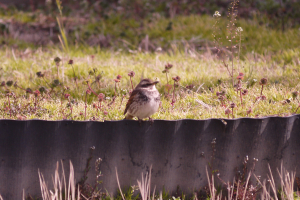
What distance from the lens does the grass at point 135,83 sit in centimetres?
500

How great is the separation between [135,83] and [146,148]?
2.52 m

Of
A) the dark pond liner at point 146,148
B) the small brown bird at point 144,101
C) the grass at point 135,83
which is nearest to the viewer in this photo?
the dark pond liner at point 146,148

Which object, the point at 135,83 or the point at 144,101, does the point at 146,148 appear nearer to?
the point at 144,101

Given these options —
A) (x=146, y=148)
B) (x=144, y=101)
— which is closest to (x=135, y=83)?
(x=144, y=101)

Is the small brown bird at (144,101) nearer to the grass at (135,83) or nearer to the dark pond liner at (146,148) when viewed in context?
the dark pond liner at (146,148)

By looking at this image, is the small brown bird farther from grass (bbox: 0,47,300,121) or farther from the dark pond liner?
grass (bbox: 0,47,300,121)

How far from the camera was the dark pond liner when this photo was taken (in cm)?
396

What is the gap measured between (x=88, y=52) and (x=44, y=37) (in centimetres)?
269

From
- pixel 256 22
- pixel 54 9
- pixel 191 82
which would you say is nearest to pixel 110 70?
pixel 191 82

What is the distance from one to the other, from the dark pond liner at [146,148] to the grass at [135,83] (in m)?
0.64

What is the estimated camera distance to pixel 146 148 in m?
4.13

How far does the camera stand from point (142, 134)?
13.4 ft

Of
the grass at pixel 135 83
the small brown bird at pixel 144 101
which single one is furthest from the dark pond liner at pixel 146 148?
the grass at pixel 135 83

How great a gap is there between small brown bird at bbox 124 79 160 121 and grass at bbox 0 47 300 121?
687mm
